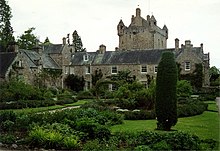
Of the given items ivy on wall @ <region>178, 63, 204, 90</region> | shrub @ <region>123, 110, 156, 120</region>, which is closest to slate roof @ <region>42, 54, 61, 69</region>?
ivy on wall @ <region>178, 63, 204, 90</region>

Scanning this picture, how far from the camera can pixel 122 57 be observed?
56.5 metres

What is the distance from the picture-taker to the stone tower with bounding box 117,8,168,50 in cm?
6712

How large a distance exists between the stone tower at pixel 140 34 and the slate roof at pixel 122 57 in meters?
10.7

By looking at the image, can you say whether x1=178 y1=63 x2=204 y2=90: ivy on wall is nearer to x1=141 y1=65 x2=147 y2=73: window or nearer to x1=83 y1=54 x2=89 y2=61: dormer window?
x1=141 y1=65 x2=147 y2=73: window

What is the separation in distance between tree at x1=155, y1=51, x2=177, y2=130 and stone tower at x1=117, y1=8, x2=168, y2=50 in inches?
2009

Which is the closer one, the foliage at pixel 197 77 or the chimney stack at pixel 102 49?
the foliage at pixel 197 77

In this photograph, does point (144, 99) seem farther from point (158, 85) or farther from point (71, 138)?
point (71, 138)

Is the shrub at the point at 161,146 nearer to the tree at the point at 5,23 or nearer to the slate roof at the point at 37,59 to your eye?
the slate roof at the point at 37,59

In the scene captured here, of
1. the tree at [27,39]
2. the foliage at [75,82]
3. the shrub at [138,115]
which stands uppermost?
the tree at [27,39]

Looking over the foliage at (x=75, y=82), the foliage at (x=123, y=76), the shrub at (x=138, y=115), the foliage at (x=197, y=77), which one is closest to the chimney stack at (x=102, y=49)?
the foliage at (x=75, y=82)

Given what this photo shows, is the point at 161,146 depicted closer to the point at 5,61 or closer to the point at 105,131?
the point at 105,131

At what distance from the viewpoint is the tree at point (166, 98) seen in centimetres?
1590

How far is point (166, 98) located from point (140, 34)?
5242 centimetres

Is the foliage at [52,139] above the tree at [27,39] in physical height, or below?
below
